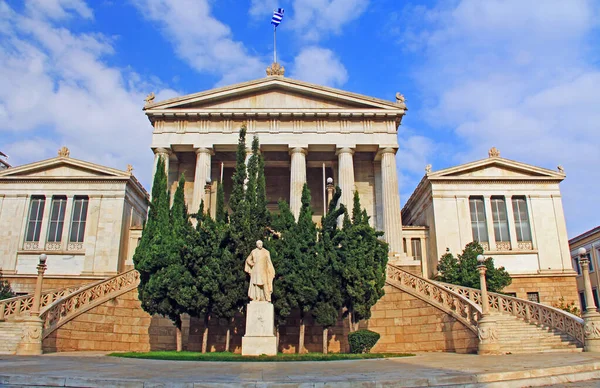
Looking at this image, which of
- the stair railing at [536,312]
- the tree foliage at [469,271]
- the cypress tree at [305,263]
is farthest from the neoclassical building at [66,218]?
the stair railing at [536,312]

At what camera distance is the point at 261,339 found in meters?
16.8

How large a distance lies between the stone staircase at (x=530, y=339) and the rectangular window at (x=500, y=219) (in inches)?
615

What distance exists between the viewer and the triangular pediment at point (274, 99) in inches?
1417

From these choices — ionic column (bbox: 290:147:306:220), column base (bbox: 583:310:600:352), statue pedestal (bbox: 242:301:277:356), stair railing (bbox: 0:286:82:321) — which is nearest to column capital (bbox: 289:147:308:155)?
ionic column (bbox: 290:147:306:220)

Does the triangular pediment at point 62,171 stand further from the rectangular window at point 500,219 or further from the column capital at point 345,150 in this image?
the rectangular window at point 500,219

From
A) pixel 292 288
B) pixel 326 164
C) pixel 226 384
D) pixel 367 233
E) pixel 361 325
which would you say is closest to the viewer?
pixel 226 384

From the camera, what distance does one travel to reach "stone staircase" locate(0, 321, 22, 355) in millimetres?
19609

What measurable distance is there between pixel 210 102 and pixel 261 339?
2334 cm

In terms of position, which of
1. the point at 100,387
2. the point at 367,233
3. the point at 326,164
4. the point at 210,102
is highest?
the point at 210,102

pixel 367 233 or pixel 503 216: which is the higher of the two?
pixel 503 216

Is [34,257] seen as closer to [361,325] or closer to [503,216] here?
[361,325]

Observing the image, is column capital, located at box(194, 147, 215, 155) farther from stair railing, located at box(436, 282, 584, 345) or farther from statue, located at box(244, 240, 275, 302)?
stair railing, located at box(436, 282, 584, 345)

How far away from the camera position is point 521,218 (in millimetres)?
36469

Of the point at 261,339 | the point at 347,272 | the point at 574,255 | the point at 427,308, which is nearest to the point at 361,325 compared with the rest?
the point at 427,308
